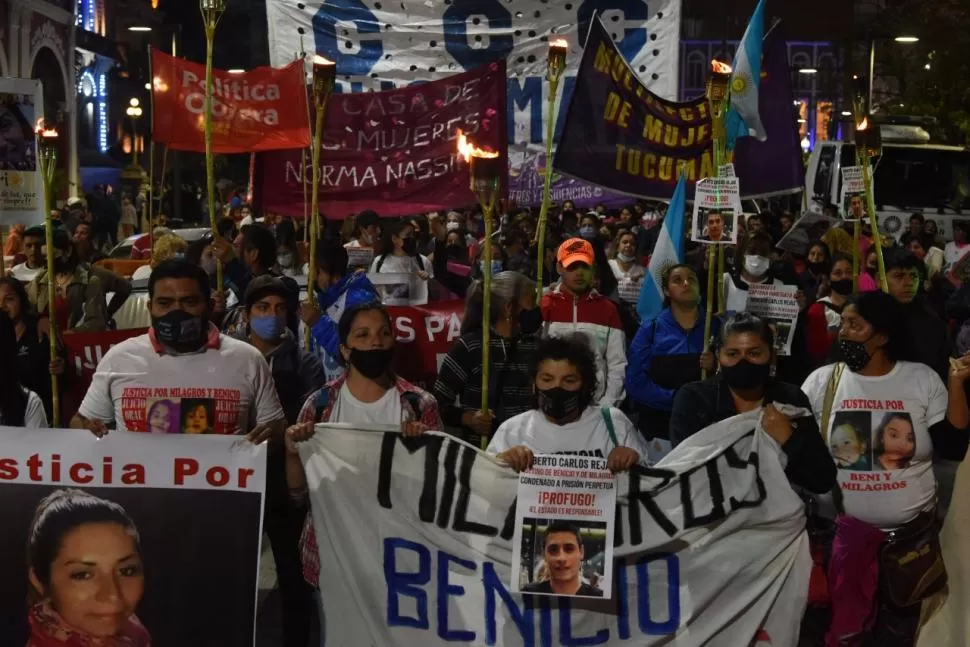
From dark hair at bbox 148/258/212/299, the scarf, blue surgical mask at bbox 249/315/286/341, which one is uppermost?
dark hair at bbox 148/258/212/299

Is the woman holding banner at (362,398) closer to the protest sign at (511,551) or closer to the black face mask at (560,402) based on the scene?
the protest sign at (511,551)

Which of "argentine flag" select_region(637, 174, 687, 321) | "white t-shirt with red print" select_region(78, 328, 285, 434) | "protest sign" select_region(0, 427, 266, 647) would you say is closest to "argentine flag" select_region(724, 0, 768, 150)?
"argentine flag" select_region(637, 174, 687, 321)

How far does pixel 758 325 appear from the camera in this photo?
17.9 ft

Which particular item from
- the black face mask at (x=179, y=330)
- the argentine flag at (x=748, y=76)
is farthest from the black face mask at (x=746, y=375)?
the argentine flag at (x=748, y=76)

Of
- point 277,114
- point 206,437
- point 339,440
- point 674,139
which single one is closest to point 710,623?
point 339,440

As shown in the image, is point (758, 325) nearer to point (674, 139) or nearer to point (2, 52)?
point (674, 139)

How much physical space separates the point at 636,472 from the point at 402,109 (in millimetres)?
5588

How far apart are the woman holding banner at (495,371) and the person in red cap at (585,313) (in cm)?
78

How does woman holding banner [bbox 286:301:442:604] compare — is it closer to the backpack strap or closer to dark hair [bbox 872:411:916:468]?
the backpack strap

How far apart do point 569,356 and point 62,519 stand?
1839 mm

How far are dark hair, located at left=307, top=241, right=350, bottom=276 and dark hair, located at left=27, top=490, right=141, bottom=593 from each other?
3.57m

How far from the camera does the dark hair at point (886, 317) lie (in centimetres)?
576

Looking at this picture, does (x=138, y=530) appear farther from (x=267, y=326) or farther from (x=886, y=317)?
(x=886, y=317)

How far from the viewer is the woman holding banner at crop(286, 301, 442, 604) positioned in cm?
547
